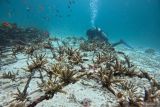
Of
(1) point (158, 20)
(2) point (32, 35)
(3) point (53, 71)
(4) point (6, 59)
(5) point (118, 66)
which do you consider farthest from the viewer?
(1) point (158, 20)

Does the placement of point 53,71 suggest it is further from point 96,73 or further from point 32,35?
point 32,35

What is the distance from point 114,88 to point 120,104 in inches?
44.9

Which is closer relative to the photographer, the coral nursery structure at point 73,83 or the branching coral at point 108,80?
the coral nursery structure at point 73,83

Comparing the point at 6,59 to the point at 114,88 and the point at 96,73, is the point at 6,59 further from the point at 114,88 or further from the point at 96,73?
the point at 114,88

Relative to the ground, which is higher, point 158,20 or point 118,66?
point 158,20

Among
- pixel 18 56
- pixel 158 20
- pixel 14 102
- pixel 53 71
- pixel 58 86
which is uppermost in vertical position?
pixel 158 20

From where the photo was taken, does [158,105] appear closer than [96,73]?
Yes

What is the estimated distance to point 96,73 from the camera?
7941 mm

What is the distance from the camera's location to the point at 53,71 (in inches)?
306

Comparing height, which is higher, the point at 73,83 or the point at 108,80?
the point at 108,80

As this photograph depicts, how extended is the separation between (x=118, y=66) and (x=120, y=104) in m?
2.92

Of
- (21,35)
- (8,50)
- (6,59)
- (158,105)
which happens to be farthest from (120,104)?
(21,35)

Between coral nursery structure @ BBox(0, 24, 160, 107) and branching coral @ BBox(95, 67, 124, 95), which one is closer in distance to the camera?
coral nursery structure @ BBox(0, 24, 160, 107)

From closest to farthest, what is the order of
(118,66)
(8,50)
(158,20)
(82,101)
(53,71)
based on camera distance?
(82,101) → (53,71) → (118,66) → (8,50) → (158,20)
